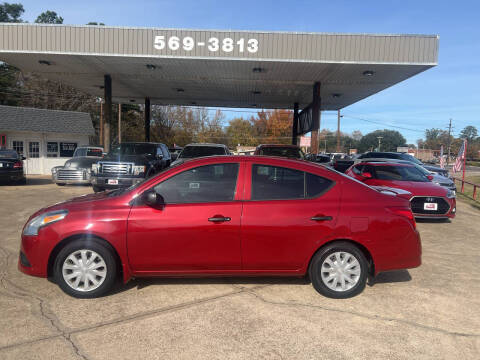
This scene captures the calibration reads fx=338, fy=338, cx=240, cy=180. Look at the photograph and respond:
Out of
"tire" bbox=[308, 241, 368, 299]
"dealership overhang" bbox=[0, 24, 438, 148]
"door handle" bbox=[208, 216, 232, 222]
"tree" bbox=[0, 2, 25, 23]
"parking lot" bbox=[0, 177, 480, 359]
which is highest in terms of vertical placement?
"tree" bbox=[0, 2, 25, 23]

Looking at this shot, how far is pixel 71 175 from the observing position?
46.2ft

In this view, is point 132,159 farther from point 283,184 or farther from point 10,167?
point 283,184

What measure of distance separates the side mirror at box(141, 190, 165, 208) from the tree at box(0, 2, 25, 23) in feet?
185

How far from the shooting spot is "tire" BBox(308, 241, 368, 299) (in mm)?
3852

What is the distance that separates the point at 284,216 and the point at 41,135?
23.1 m

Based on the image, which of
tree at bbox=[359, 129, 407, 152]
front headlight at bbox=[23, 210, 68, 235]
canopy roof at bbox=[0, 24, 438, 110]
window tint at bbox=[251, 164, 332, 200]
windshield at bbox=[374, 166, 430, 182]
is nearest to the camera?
front headlight at bbox=[23, 210, 68, 235]

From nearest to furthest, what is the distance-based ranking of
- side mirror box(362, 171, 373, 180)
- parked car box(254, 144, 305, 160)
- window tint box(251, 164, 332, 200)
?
window tint box(251, 164, 332, 200), side mirror box(362, 171, 373, 180), parked car box(254, 144, 305, 160)

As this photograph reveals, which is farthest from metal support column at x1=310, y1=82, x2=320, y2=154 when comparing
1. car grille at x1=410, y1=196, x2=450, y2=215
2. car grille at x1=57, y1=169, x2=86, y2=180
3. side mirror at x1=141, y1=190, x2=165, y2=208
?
side mirror at x1=141, y1=190, x2=165, y2=208

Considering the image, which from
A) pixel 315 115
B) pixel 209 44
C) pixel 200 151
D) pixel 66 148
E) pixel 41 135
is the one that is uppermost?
pixel 209 44

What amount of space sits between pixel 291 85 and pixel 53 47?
10072mm

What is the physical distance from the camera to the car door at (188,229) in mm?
3693

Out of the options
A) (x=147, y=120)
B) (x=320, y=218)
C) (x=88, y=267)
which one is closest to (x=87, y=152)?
(x=147, y=120)

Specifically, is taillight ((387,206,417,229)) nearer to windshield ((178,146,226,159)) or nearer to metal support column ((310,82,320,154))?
windshield ((178,146,226,159))

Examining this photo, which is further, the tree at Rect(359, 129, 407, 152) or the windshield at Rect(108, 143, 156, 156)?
the tree at Rect(359, 129, 407, 152)
